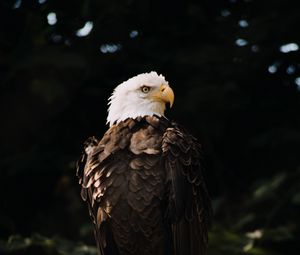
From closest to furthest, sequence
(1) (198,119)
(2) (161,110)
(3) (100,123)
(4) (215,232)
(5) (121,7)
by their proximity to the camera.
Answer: (2) (161,110)
(4) (215,232)
(5) (121,7)
(1) (198,119)
(3) (100,123)

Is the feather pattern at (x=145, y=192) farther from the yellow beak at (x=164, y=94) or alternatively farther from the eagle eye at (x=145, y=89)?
the eagle eye at (x=145, y=89)

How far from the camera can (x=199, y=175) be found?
5.73 m

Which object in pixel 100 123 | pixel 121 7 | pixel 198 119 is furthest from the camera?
pixel 100 123

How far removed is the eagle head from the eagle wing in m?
0.32

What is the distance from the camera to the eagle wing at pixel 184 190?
5473mm

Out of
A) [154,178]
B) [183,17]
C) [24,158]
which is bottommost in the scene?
[154,178]

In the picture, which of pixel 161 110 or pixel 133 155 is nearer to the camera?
pixel 133 155

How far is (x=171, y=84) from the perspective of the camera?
328 inches

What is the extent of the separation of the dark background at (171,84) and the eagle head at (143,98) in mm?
1711

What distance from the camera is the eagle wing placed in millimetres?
5473

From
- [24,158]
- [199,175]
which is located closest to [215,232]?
[199,175]

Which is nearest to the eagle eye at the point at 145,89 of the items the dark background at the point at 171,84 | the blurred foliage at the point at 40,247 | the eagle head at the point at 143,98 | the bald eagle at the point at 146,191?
the eagle head at the point at 143,98

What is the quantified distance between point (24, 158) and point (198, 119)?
74.1 inches

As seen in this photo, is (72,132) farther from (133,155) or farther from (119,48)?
(133,155)
